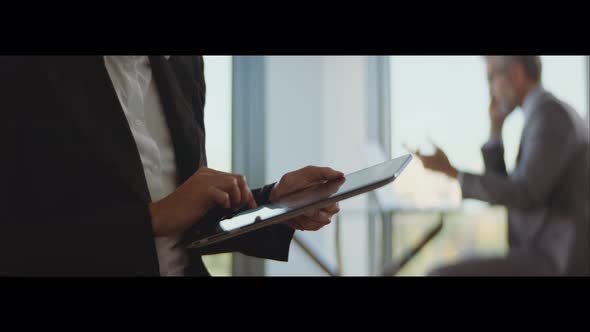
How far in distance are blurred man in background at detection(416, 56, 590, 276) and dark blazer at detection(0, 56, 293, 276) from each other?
1377mm

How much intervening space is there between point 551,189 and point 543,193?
0.03 metres

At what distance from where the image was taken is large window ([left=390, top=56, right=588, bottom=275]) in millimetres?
3871

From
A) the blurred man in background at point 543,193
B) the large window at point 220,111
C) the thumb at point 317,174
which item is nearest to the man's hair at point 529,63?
the blurred man in background at point 543,193

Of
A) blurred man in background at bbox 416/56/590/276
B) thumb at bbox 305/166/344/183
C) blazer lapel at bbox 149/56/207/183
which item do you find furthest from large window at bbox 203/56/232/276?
thumb at bbox 305/166/344/183

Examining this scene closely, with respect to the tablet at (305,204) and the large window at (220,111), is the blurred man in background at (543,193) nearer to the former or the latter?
the tablet at (305,204)

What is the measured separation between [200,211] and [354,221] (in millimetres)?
3619

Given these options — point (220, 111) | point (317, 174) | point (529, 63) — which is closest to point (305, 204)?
point (317, 174)

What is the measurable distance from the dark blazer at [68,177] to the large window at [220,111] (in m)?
2.60

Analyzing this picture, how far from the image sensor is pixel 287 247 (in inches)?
35.3

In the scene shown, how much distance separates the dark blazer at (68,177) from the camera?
0.64 m
